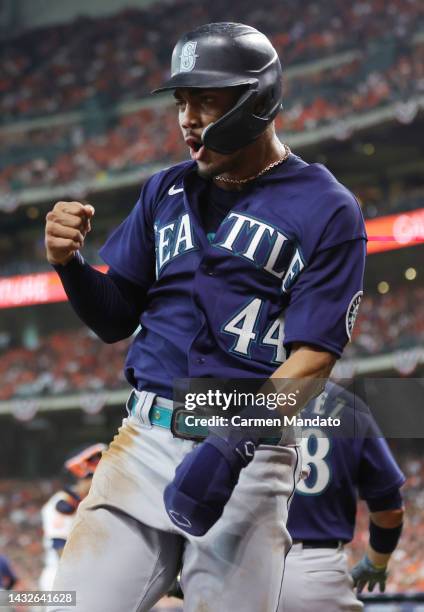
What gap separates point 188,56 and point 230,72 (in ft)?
0.32

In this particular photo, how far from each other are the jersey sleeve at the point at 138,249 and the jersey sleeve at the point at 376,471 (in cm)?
154

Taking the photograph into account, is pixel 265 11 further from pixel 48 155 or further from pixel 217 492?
pixel 217 492

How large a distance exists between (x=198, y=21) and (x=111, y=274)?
69.4 ft

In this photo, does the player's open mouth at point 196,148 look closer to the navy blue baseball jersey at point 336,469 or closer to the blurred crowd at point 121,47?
the navy blue baseball jersey at point 336,469

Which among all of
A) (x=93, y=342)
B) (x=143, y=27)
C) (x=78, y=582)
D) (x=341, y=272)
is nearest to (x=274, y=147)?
(x=341, y=272)

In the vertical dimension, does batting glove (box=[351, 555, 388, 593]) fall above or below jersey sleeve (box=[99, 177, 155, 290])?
below

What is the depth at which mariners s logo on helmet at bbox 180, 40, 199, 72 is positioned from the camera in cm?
222

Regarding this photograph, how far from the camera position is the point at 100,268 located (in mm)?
17922

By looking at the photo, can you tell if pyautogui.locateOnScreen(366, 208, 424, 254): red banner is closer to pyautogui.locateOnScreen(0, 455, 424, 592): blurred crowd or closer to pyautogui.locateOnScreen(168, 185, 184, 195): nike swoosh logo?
pyautogui.locateOnScreen(0, 455, 424, 592): blurred crowd

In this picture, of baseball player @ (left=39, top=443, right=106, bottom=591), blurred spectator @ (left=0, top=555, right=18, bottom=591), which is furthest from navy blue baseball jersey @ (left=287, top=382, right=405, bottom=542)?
blurred spectator @ (left=0, top=555, right=18, bottom=591)

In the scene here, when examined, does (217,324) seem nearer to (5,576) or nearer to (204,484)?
(204,484)

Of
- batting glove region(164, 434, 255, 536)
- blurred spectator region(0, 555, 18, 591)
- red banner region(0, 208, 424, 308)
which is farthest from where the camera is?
red banner region(0, 208, 424, 308)

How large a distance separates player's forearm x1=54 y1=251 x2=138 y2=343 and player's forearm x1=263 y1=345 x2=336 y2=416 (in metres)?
0.50

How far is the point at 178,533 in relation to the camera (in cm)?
209
